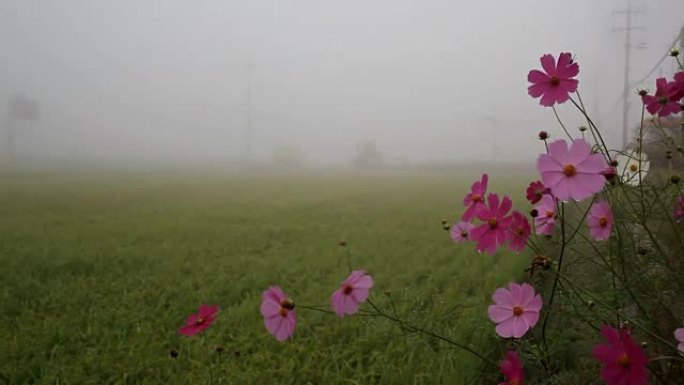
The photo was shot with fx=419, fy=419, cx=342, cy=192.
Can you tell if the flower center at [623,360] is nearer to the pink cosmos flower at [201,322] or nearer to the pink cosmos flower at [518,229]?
the pink cosmos flower at [518,229]

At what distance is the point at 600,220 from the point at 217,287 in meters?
1.53

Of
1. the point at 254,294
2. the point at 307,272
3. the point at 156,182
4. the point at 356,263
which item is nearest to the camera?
the point at 254,294

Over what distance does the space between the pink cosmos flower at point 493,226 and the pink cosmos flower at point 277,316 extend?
0.78 ft

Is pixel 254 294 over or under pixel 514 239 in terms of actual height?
under

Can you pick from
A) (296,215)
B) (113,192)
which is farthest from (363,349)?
(113,192)

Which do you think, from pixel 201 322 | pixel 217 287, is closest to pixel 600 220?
pixel 201 322

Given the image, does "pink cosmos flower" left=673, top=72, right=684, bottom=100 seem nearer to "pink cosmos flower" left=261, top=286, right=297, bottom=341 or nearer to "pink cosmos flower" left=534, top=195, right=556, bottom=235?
"pink cosmos flower" left=534, top=195, right=556, bottom=235

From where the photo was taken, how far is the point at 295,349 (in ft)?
3.98

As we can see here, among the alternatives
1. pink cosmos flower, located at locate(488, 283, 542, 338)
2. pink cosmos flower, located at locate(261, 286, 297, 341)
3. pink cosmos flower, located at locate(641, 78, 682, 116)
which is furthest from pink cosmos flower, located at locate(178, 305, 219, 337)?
pink cosmos flower, located at locate(641, 78, 682, 116)

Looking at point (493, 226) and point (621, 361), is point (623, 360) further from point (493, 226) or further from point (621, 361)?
point (493, 226)

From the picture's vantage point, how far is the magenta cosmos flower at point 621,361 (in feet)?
1.05

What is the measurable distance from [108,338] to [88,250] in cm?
113

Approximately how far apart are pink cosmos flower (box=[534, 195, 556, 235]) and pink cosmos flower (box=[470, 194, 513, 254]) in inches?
4.3

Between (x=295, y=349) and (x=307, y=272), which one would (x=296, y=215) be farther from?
(x=295, y=349)
